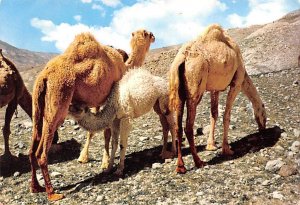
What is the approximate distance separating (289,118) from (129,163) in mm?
4738

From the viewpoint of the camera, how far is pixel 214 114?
1044cm

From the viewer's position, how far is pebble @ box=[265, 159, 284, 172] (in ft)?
26.8

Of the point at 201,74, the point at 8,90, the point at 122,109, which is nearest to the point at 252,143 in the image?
the point at 201,74

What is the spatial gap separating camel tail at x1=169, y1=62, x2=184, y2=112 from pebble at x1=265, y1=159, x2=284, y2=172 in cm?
208

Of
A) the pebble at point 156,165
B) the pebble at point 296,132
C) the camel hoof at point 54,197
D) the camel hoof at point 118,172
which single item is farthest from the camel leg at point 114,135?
the pebble at point 296,132

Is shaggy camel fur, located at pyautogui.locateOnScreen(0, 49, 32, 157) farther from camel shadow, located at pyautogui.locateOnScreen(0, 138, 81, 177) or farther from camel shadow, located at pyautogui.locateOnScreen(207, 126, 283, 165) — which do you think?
camel shadow, located at pyautogui.locateOnScreen(207, 126, 283, 165)

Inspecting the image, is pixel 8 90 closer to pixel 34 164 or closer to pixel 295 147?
pixel 34 164

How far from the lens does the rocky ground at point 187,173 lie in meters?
7.46

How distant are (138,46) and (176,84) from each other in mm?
2715

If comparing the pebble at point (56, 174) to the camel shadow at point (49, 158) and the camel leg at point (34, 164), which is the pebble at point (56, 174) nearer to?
the camel leg at point (34, 164)

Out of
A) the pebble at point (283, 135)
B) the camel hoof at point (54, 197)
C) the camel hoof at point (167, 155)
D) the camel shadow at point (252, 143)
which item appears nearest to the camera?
the camel hoof at point (54, 197)

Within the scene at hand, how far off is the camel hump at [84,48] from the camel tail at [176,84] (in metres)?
1.71

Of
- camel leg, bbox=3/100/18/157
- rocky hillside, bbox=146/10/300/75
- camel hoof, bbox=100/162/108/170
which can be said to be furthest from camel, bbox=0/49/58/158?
rocky hillside, bbox=146/10/300/75

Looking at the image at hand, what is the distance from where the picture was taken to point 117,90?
9.23m
